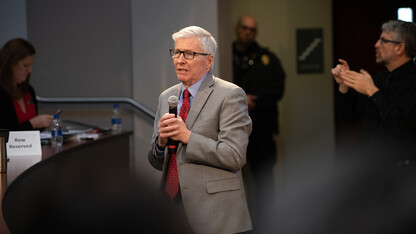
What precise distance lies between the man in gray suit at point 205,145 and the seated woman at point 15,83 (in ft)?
6.92

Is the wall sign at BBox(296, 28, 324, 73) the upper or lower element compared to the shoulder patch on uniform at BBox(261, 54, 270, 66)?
upper

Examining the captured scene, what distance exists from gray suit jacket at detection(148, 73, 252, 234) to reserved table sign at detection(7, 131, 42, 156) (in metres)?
1.28

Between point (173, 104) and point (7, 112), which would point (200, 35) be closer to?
point (173, 104)

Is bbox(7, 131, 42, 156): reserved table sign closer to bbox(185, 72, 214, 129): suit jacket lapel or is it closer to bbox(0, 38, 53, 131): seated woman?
bbox(0, 38, 53, 131): seated woman

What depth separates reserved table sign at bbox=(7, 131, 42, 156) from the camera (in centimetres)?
309

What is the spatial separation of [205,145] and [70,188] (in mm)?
1882

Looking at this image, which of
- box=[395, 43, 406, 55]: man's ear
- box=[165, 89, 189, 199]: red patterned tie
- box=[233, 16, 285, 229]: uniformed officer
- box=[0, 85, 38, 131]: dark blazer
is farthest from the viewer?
box=[233, 16, 285, 229]: uniformed officer

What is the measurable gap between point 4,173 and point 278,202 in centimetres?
368

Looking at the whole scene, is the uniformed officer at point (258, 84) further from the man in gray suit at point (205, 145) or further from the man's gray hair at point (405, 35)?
the man in gray suit at point (205, 145)

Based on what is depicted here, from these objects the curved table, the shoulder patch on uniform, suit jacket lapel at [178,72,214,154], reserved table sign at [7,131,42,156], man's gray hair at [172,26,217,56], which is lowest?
the curved table

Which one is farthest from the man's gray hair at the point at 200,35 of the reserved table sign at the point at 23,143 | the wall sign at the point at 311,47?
the wall sign at the point at 311,47

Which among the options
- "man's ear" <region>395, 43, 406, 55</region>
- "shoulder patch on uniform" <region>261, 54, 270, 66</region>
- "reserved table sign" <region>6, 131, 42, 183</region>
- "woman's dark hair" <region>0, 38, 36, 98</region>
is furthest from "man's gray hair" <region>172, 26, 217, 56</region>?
"shoulder patch on uniform" <region>261, 54, 270, 66</region>

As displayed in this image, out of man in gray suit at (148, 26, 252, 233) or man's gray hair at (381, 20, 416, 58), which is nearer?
man in gray suit at (148, 26, 252, 233)

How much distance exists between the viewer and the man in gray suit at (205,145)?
2135 millimetres
